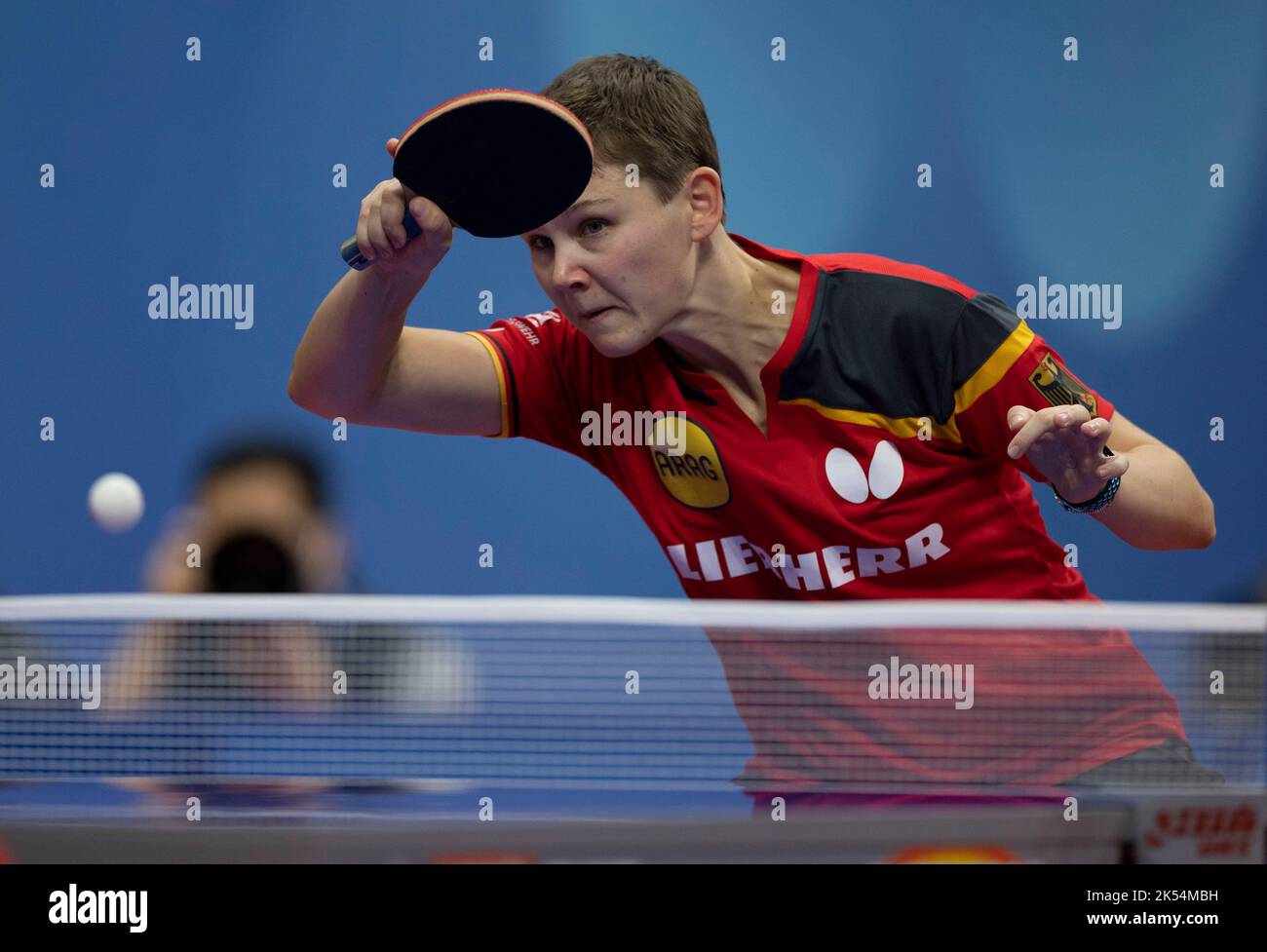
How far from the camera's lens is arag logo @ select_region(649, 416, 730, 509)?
2.05 m

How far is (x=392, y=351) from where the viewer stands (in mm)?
2012

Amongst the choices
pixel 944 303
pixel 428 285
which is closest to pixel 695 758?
pixel 944 303

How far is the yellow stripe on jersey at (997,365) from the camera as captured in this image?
1.87m

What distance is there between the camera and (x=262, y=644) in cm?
188

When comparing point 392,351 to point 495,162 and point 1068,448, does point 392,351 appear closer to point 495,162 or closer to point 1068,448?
point 495,162

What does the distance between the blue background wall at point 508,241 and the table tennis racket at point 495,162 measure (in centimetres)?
205

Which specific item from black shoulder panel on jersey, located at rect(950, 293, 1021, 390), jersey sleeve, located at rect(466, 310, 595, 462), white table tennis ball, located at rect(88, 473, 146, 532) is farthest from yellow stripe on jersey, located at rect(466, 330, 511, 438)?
white table tennis ball, located at rect(88, 473, 146, 532)

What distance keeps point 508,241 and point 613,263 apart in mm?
2060

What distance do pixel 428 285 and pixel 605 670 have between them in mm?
2437

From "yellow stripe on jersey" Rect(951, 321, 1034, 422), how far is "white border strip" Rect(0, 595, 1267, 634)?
33 cm

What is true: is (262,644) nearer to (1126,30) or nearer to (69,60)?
(69,60)

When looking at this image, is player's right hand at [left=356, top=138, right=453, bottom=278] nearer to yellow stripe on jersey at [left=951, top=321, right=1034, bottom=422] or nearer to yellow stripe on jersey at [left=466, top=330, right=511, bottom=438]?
yellow stripe on jersey at [left=466, top=330, right=511, bottom=438]

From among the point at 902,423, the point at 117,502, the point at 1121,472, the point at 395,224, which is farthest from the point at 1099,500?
the point at 117,502
